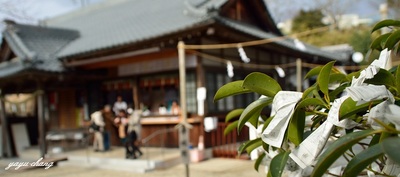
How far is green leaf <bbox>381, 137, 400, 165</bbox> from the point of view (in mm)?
745

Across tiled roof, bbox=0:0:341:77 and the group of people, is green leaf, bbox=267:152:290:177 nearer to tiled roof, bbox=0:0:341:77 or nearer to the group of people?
tiled roof, bbox=0:0:341:77

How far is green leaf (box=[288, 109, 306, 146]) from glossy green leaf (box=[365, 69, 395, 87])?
0.23m

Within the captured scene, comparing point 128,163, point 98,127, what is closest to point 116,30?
point 98,127

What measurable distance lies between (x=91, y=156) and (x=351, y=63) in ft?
40.3

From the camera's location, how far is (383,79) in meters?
1.09

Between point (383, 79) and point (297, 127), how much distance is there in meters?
0.30

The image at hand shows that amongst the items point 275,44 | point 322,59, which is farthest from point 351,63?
point 275,44

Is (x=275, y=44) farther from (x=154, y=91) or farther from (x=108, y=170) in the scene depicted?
(x=108, y=170)

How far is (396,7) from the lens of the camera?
81.8 feet

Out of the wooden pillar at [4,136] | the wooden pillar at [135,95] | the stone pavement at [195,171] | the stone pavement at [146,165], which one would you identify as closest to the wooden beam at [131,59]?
the wooden pillar at [135,95]

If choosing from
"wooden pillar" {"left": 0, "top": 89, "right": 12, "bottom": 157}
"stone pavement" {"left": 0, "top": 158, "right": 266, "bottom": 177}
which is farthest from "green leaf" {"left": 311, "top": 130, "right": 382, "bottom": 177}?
"wooden pillar" {"left": 0, "top": 89, "right": 12, "bottom": 157}

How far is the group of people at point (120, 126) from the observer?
8.26 meters

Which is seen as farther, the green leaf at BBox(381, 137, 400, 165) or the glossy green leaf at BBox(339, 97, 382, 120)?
the glossy green leaf at BBox(339, 97, 382, 120)

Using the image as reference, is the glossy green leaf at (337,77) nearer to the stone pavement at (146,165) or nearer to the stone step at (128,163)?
the stone pavement at (146,165)
